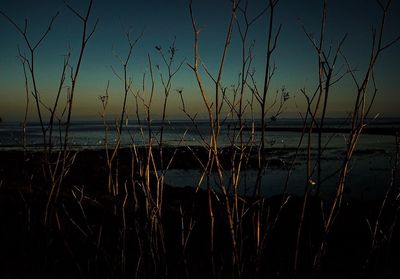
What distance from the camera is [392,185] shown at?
181cm

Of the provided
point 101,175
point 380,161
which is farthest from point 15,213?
point 380,161

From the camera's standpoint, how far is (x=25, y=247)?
5012 mm

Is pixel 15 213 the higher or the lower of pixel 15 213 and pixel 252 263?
the lower

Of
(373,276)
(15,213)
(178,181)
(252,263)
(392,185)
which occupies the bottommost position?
(178,181)

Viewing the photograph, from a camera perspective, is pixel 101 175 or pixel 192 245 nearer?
pixel 192 245

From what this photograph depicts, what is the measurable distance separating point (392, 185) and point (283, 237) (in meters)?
5.16

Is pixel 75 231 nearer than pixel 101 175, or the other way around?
pixel 75 231

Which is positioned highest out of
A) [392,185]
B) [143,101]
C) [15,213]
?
[143,101]

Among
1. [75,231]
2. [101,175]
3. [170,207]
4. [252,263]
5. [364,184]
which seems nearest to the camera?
[252,263]

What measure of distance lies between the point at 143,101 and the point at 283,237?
5.62 meters

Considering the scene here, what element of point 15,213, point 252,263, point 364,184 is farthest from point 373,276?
point 364,184

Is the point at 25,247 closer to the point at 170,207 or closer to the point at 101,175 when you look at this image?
the point at 170,207

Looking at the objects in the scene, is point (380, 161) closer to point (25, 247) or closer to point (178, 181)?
point (178, 181)

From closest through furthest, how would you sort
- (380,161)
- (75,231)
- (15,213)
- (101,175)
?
(75,231), (15,213), (101,175), (380,161)
